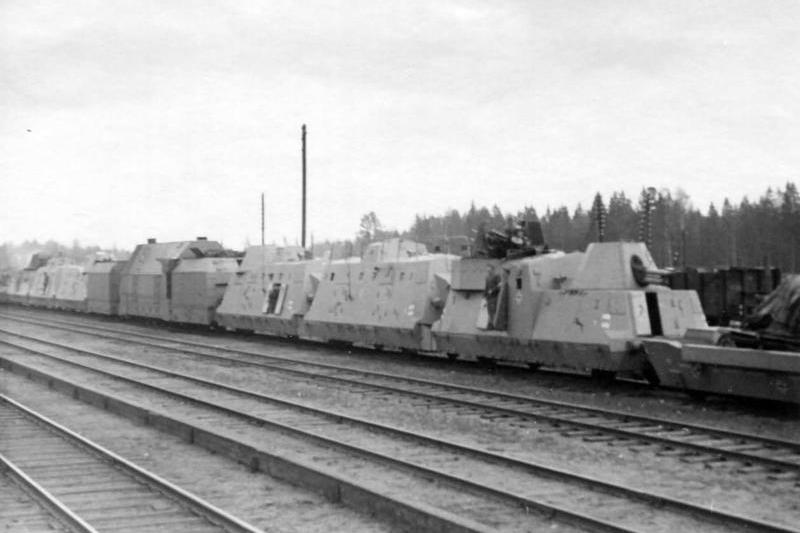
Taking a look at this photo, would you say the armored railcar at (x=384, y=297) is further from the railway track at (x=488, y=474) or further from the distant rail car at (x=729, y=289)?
the distant rail car at (x=729, y=289)

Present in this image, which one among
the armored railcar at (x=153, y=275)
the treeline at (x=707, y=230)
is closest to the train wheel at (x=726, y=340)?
the armored railcar at (x=153, y=275)

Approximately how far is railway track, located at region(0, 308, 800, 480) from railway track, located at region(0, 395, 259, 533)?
4.98 meters

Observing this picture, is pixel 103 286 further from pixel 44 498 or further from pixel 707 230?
pixel 707 230

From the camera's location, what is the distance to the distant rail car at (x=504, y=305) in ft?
45.3

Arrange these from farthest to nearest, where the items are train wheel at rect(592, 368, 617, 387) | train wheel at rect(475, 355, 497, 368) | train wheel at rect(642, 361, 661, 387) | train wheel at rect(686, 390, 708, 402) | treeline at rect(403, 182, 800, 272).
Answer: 1. treeline at rect(403, 182, 800, 272)
2. train wheel at rect(475, 355, 497, 368)
3. train wheel at rect(592, 368, 617, 387)
4. train wheel at rect(642, 361, 661, 387)
5. train wheel at rect(686, 390, 708, 402)

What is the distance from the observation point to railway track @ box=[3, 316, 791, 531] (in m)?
7.06

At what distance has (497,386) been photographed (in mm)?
16250

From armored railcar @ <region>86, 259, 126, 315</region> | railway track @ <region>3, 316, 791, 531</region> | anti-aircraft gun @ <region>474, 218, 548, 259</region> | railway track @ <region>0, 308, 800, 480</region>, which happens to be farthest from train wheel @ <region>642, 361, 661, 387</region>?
armored railcar @ <region>86, 259, 126, 315</region>

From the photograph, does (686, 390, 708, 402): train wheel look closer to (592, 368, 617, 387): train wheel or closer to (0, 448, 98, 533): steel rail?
(592, 368, 617, 387): train wheel

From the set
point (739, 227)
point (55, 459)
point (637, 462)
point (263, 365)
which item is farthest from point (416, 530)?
point (739, 227)

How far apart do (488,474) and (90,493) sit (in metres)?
3.74

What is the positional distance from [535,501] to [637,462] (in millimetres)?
2488

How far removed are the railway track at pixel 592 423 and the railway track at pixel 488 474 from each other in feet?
6.06

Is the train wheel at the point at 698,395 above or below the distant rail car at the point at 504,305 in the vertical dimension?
below
